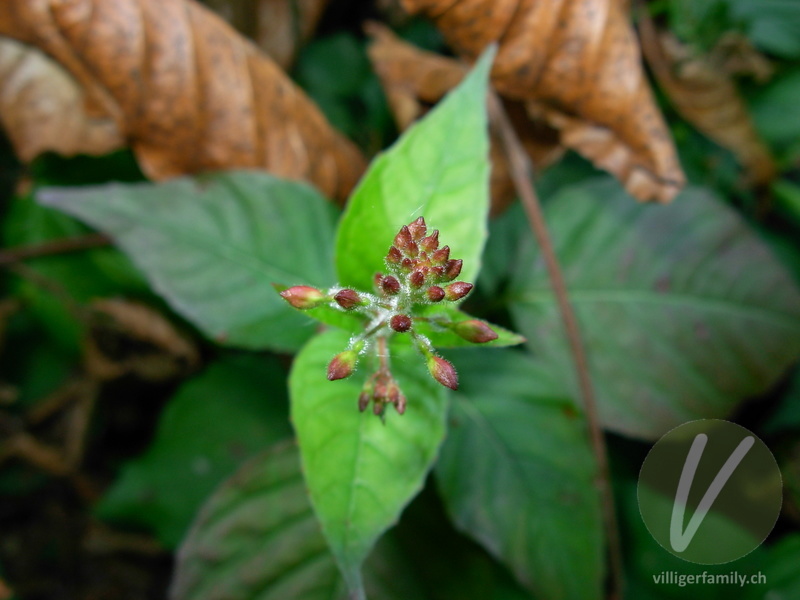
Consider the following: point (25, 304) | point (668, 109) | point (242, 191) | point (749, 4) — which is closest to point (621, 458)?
point (668, 109)

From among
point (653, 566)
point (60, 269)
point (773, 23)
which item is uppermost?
point (773, 23)

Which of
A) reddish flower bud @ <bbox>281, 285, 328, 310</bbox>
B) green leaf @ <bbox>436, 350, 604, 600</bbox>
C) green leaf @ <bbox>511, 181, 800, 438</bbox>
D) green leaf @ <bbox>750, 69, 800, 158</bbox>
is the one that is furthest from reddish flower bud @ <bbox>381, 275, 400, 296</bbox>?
green leaf @ <bbox>750, 69, 800, 158</bbox>

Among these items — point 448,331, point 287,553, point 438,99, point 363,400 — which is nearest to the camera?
point 363,400

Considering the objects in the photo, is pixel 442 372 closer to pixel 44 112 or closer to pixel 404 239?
pixel 404 239

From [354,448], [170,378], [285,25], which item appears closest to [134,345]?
[170,378]

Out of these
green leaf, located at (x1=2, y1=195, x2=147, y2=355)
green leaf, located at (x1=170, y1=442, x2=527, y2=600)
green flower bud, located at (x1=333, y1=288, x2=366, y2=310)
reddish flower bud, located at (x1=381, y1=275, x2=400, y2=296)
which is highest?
reddish flower bud, located at (x1=381, y1=275, x2=400, y2=296)

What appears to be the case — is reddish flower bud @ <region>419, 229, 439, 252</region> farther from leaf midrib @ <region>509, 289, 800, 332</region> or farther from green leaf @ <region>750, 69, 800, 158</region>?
green leaf @ <region>750, 69, 800, 158</region>
